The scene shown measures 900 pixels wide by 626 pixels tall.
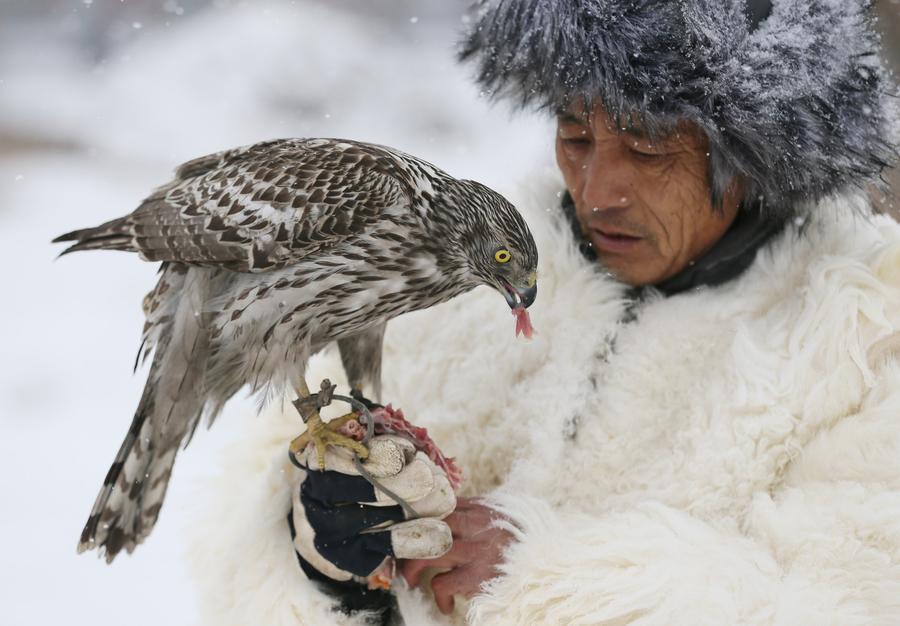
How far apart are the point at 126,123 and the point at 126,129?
0.18 feet

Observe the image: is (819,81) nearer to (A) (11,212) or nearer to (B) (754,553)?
(B) (754,553)

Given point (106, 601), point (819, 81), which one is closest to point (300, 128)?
point (106, 601)

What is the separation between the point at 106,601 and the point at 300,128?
3.02 m

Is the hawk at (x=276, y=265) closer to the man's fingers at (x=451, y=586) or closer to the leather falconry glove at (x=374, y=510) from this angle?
the leather falconry glove at (x=374, y=510)

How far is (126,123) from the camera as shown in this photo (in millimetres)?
5574

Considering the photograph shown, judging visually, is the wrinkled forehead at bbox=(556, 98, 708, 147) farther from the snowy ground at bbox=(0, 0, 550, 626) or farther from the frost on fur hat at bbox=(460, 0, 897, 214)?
the snowy ground at bbox=(0, 0, 550, 626)

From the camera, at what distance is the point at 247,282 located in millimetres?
1283

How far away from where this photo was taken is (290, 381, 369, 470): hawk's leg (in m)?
1.29

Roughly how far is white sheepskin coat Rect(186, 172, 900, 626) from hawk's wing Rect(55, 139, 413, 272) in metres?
0.47

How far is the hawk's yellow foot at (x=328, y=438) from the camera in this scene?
1.29 m

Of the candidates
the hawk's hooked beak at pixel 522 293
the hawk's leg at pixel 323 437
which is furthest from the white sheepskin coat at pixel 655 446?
the hawk's hooked beak at pixel 522 293

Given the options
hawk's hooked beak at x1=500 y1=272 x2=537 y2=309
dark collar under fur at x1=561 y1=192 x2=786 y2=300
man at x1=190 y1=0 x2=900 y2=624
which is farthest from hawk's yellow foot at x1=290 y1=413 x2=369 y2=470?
dark collar under fur at x1=561 y1=192 x2=786 y2=300

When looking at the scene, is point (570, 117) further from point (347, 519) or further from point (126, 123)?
point (126, 123)

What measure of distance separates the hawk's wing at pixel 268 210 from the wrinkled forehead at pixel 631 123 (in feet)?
1.31
